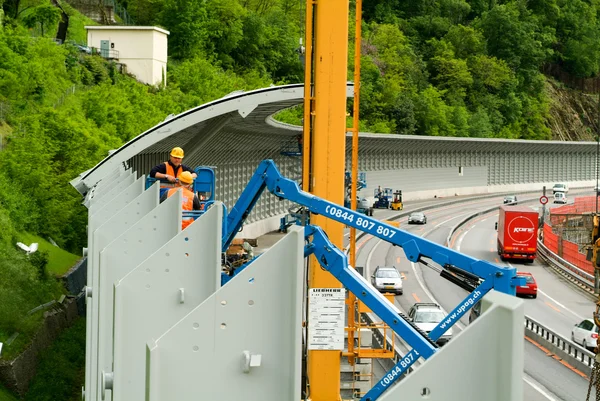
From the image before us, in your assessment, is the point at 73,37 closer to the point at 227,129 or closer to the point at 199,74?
the point at 199,74

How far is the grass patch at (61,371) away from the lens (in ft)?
59.3

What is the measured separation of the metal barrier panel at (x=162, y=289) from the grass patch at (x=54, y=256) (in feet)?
58.0

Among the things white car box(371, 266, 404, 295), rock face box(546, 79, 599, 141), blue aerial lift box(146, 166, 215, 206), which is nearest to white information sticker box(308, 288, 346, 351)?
blue aerial lift box(146, 166, 215, 206)

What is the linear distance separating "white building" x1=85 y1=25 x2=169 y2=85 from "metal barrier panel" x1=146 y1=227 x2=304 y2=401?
194ft

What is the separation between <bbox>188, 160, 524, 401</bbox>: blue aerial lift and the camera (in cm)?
1248

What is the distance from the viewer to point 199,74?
70438mm

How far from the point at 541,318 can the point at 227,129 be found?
13639 mm

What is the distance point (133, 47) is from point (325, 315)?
5011 cm

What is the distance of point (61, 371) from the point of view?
62.8 feet

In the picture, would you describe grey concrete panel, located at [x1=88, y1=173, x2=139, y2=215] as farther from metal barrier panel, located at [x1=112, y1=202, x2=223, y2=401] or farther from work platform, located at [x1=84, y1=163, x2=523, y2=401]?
metal barrier panel, located at [x1=112, y1=202, x2=223, y2=401]

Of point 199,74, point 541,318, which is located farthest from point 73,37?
point 541,318

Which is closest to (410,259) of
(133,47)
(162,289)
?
(162,289)

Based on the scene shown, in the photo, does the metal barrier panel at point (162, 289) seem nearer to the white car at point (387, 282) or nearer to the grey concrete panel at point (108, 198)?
the grey concrete panel at point (108, 198)

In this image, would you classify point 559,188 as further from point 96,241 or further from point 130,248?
point 130,248
